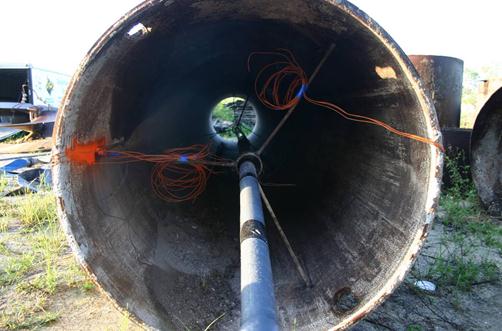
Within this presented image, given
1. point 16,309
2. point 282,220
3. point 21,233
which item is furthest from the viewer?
point 21,233

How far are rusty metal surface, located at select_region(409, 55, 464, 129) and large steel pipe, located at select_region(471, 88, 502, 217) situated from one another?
2.25ft

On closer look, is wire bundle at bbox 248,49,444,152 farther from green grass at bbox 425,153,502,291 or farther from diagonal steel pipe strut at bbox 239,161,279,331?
green grass at bbox 425,153,502,291

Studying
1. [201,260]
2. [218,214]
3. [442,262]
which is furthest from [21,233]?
[442,262]

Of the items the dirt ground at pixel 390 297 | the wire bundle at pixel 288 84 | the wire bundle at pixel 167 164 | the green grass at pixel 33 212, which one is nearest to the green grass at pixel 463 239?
the dirt ground at pixel 390 297

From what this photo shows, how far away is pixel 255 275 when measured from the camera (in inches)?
58.9

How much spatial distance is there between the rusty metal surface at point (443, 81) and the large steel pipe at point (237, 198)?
6.64 feet

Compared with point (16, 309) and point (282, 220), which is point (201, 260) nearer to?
point (282, 220)

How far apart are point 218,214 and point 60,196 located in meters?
1.48

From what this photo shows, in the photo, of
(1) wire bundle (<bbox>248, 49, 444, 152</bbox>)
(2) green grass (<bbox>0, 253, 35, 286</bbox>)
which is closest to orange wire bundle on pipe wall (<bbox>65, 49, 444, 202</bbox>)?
(1) wire bundle (<bbox>248, 49, 444, 152</bbox>)

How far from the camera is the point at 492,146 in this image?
416 centimetres

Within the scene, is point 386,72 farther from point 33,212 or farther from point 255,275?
point 33,212

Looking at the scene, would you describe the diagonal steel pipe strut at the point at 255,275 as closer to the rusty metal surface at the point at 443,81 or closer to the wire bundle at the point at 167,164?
the wire bundle at the point at 167,164

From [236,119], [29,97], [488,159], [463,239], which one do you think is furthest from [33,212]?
[29,97]

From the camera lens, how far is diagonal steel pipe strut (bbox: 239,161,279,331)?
4.21 feet
